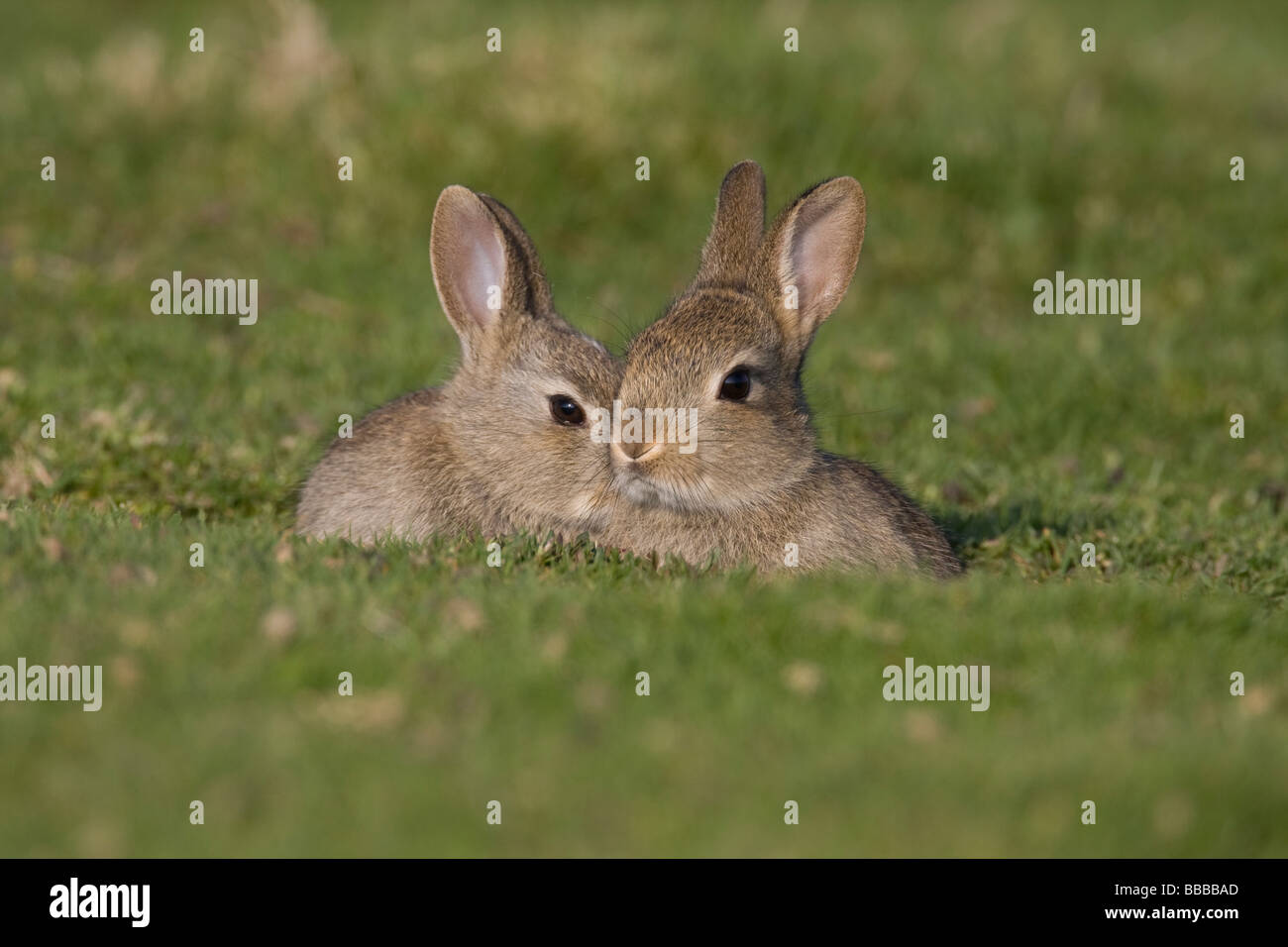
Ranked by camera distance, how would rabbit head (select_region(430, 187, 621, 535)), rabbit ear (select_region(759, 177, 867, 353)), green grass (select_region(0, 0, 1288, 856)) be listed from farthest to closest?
rabbit ear (select_region(759, 177, 867, 353)) → rabbit head (select_region(430, 187, 621, 535)) → green grass (select_region(0, 0, 1288, 856))

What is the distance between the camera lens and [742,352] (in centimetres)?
779

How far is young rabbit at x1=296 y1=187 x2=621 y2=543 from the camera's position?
8117 millimetres

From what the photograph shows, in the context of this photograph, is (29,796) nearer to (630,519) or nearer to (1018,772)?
(1018,772)

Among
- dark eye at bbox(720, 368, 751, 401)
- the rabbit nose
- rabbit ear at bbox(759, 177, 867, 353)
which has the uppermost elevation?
rabbit ear at bbox(759, 177, 867, 353)

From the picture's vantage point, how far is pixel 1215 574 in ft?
28.0

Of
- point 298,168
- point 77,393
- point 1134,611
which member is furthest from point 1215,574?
point 298,168

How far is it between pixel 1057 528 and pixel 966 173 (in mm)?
6621

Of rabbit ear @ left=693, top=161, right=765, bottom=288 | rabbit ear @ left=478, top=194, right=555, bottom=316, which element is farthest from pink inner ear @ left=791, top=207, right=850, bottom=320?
rabbit ear @ left=478, top=194, right=555, bottom=316

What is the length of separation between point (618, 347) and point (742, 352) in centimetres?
185

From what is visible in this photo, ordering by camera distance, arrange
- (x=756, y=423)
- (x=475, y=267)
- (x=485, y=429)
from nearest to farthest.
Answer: (x=756, y=423) → (x=485, y=429) → (x=475, y=267)

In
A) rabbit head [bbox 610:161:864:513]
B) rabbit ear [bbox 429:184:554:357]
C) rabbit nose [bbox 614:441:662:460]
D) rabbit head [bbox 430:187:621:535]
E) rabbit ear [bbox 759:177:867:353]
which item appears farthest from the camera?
rabbit ear [bbox 429:184:554:357]

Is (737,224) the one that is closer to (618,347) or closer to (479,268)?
(618,347)

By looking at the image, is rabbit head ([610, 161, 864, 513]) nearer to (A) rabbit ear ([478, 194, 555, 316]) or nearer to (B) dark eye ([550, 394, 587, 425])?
(B) dark eye ([550, 394, 587, 425])

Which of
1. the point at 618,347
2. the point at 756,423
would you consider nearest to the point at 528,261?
the point at 618,347
